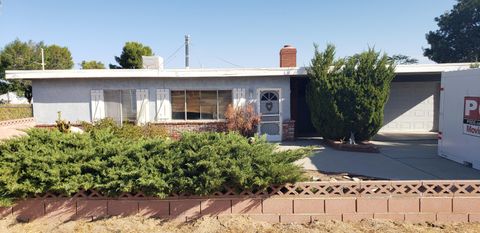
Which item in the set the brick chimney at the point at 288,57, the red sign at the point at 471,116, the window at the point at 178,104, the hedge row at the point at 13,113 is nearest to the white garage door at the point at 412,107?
the brick chimney at the point at 288,57

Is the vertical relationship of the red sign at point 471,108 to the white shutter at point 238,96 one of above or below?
below

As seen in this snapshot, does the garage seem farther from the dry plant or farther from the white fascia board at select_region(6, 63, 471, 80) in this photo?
the dry plant

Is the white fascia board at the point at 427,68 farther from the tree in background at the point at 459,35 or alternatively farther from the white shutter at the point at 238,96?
the tree in background at the point at 459,35

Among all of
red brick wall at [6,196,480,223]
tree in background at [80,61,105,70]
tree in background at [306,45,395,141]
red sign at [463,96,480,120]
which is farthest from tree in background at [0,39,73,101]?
red sign at [463,96,480,120]

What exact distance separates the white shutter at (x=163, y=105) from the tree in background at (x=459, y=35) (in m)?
30.7

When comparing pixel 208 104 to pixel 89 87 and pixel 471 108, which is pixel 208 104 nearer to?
pixel 89 87

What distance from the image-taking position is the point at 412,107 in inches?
550

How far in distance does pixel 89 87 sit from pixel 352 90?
9.46 m

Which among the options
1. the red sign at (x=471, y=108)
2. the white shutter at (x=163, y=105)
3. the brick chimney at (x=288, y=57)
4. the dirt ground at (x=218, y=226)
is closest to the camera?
the dirt ground at (x=218, y=226)

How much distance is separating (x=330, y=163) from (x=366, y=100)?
329 cm

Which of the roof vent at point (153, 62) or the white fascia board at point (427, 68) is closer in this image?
the white fascia board at point (427, 68)

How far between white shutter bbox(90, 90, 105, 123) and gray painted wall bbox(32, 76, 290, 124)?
7.2 inches

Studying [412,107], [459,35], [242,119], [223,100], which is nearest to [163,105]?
[223,100]

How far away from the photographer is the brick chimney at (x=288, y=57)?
12.6 metres
